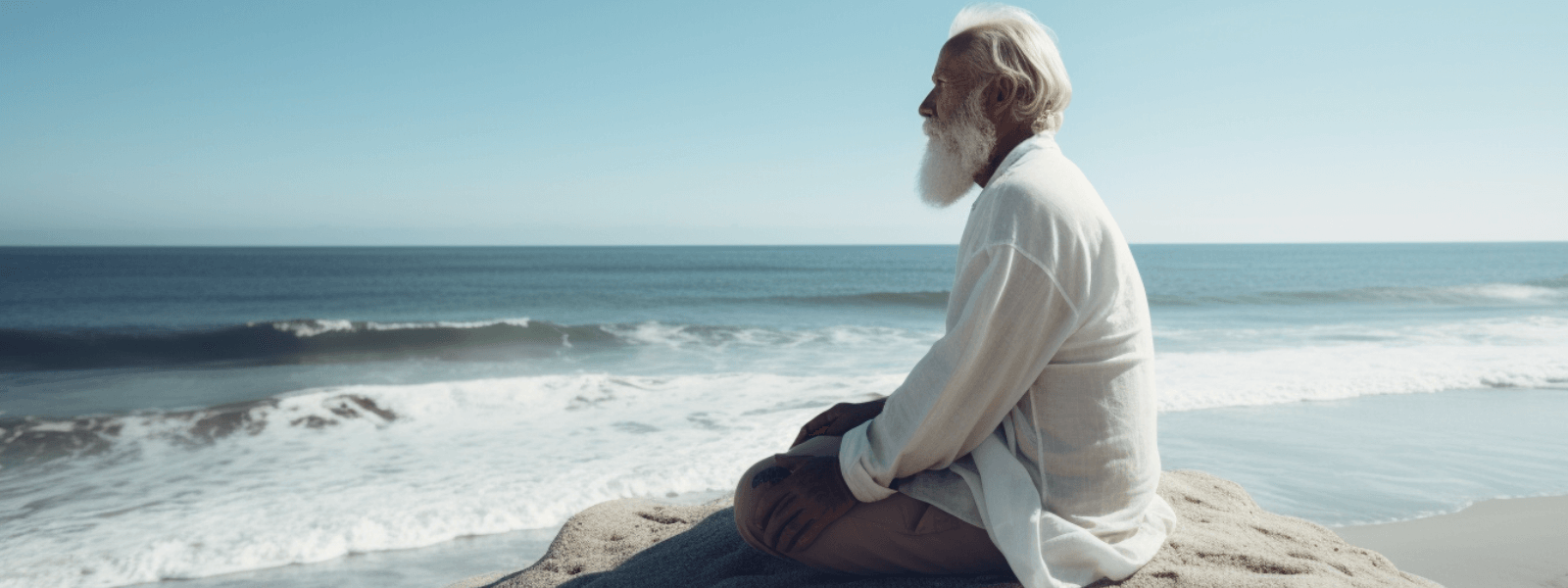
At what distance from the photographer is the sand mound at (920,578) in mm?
2082

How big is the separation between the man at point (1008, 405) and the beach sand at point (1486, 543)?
2.24m

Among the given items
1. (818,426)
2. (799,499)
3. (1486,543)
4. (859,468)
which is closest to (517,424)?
(818,426)

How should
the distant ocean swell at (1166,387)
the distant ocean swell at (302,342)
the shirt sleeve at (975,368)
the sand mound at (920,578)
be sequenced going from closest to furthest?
the shirt sleeve at (975,368), the sand mound at (920,578), the distant ocean swell at (1166,387), the distant ocean swell at (302,342)

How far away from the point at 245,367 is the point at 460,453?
8.34 meters

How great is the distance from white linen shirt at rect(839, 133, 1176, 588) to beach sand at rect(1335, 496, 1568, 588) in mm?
2418

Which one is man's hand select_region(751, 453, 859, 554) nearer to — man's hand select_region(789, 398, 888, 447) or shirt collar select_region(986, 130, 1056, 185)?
man's hand select_region(789, 398, 888, 447)

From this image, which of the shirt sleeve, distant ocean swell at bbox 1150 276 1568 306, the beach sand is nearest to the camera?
the shirt sleeve

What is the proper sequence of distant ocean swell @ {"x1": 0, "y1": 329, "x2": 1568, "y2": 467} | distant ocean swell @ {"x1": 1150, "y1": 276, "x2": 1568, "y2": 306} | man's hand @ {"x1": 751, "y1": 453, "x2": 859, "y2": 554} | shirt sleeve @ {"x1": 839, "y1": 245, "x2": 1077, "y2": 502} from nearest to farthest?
shirt sleeve @ {"x1": 839, "y1": 245, "x2": 1077, "y2": 502} → man's hand @ {"x1": 751, "y1": 453, "x2": 859, "y2": 554} → distant ocean swell @ {"x1": 0, "y1": 329, "x2": 1568, "y2": 467} → distant ocean swell @ {"x1": 1150, "y1": 276, "x2": 1568, "y2": 306}

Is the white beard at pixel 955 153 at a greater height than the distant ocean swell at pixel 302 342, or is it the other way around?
the white beard at pixel 955 153

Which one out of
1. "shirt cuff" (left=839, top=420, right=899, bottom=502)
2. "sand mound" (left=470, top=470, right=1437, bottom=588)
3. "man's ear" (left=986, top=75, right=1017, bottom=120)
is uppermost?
"man's ear" (left=986, top=75, right=1017, bottom=120)

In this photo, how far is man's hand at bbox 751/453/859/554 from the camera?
6.22 ft

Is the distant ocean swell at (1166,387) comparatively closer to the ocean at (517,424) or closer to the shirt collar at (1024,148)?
the ocean at (517,424)

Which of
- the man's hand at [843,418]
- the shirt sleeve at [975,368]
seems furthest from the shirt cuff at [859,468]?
the man's hand at [843,418]

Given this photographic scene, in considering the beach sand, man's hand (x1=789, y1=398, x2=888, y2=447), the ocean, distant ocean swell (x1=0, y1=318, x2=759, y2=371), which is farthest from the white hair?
distant ocean swell (x1=0, y1=318, x2=759, y2=371)
